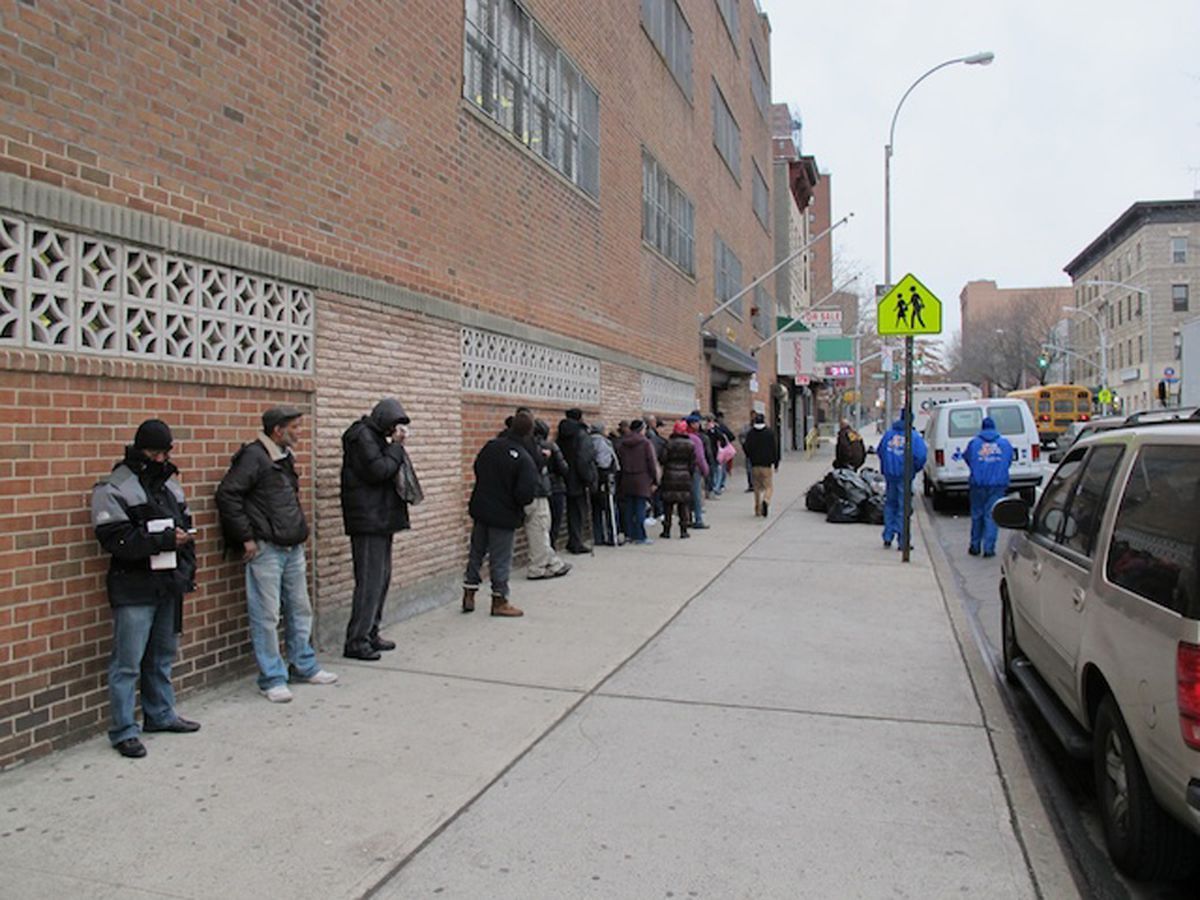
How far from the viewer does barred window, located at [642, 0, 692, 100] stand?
16078 mm

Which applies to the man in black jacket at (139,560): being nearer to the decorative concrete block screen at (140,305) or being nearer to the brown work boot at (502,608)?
the decorative concrete block screen at (140,305)

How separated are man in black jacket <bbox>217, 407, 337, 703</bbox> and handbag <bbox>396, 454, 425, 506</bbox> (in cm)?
85

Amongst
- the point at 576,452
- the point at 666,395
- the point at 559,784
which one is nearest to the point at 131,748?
the point at 559,784

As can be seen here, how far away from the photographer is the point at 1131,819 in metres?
3.38

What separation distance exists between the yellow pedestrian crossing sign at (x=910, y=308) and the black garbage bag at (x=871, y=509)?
461 cm

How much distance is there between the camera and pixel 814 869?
3488 millimetres

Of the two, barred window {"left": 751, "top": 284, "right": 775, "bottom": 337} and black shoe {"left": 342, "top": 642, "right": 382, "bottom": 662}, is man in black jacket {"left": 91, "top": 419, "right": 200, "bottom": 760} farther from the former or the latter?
barred window {"left": 751, "top": 284, "right": 775, "bottom": 337}

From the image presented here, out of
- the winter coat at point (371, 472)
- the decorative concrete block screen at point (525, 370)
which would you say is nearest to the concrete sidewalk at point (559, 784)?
the winter coat at point (371, 472)

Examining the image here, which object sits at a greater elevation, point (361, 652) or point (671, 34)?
point (671, 34)

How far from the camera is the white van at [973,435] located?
16094 millimetres

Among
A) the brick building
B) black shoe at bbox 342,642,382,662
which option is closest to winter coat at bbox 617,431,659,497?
the brick building

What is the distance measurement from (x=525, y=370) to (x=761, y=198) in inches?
906

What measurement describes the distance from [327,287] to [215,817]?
3.83m

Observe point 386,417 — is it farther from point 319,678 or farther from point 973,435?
point 973,435
